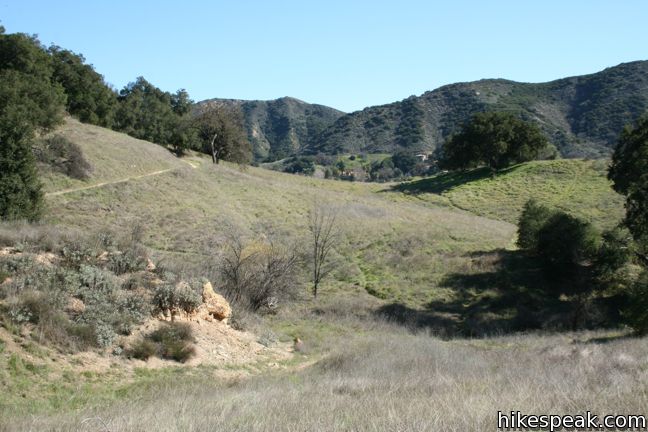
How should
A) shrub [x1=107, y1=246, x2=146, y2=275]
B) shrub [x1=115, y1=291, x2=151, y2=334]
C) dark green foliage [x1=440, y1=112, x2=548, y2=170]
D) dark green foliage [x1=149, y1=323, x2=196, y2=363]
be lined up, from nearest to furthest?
1. shrub [x1=115, y1=291, x2=151, y2=334]
2. dark green foliage [x1=149, y1=323, x2=196, y2=363]
3. shrub [x1=107, y1=246, x2=146, y2=275]
4. dark green foliage [x1=440, y1=112, x2=548, y2=170]

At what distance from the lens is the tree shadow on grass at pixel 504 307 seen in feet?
86.0

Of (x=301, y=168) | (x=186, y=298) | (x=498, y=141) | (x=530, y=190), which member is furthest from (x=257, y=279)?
(x=301, y=168)

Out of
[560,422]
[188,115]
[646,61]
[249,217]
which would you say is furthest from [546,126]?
[560,422]

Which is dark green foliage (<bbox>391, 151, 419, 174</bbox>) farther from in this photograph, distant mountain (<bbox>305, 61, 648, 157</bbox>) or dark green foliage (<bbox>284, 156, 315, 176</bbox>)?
dark green foliage (<bbox>284, 156, 315, 176</bbox>)

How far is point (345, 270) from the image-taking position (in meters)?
34.3

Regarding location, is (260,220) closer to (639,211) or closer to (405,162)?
(639,211)

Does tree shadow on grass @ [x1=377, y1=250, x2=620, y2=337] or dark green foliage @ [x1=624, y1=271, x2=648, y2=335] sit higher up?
dark green foliage @ [x1=624, y1=271, x2=648, y2=335]

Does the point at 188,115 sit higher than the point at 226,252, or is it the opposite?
the point at 188,115

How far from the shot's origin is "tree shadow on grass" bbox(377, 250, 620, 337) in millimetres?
26203

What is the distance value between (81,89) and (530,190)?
52613mm

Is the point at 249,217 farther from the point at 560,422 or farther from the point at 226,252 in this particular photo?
the point at 560,422

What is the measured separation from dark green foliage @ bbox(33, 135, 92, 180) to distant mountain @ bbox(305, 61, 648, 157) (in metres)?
114

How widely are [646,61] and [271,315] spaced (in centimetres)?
19120

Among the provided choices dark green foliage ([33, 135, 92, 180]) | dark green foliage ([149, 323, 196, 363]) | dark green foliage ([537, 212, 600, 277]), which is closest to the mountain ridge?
dark green foliage ([537, 212, 600, 277])
